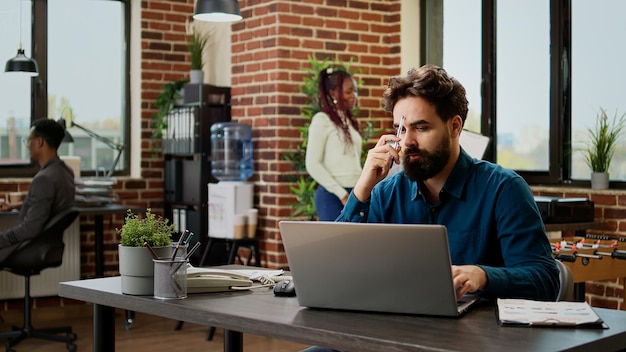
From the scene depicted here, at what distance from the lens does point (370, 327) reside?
1.96 m

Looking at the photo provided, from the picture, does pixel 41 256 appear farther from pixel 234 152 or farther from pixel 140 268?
pixel 140 268

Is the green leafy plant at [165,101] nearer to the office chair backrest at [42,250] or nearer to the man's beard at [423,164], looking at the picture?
the office chair backrest at [42,250]

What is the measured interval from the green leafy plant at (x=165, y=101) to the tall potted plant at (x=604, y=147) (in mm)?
2994

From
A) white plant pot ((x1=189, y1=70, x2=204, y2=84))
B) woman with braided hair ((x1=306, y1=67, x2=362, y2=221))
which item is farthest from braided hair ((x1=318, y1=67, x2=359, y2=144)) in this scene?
white plant pot ((x1=189, y1=70, x2=204, y2=84))

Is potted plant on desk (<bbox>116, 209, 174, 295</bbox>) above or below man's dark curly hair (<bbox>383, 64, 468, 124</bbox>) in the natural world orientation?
below

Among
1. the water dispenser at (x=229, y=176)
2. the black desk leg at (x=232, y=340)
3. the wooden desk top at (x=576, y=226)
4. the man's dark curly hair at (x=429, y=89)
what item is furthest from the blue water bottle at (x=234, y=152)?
the man's dark curly hair at (x=429, y=89)

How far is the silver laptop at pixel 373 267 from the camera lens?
2.00m

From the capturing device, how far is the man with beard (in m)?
2.41

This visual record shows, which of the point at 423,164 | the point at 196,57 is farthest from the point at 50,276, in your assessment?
the point at 423,164

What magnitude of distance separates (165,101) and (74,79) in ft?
2.29

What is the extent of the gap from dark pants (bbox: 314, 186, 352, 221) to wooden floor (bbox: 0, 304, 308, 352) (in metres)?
0.80

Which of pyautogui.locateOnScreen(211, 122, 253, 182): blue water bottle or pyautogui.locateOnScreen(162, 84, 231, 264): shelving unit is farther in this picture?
pyautogui.locateOnScreen(162, 84, 231, 264): shelving unit

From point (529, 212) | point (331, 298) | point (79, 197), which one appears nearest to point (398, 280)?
point (331, 298)

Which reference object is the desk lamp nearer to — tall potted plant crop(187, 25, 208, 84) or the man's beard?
tall potted plant crop(187, 25, 208, 84)
